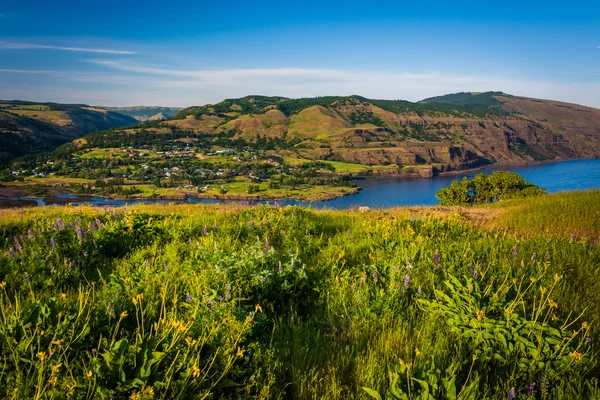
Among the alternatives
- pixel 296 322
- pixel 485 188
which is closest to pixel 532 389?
pixel 296 322

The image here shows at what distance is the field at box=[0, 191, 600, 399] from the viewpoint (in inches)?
90.8

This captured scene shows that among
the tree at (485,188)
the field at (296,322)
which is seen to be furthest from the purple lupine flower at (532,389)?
the tree at (485,188)

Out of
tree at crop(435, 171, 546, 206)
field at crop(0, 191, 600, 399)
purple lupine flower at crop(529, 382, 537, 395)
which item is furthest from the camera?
tree at crop(435, 171, 546, 206)

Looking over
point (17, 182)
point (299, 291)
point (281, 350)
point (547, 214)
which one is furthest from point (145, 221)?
point (17, 182)

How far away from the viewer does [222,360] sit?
250 centimetres

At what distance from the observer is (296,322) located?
12.2 feet

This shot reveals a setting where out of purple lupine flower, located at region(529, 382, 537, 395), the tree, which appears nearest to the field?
purple lupine flower, located at region(529, 382, 537, 395)

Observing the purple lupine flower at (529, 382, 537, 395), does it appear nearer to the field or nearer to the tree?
the field

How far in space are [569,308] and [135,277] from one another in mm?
5299

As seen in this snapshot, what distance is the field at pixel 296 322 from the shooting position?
231 cm

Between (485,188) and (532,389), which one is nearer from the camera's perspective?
(532,389)

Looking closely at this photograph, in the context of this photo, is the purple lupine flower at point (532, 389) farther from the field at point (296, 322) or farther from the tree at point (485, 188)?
the tree at point (485, 188)

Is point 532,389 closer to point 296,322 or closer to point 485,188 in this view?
point 296,322

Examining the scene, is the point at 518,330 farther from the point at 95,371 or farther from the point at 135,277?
the point at 135,277
